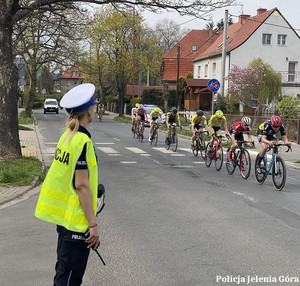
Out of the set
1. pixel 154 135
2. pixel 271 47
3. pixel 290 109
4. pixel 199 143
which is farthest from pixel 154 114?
pixel 271 47

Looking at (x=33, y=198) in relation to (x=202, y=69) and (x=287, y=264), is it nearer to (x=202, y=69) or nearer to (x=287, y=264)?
(x=287, y=264)

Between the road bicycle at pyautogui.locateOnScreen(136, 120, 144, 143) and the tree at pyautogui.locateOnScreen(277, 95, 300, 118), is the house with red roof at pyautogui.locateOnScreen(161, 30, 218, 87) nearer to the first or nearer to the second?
the tree at pyautogui.locateOnScreen(277, 95, 300, 118)

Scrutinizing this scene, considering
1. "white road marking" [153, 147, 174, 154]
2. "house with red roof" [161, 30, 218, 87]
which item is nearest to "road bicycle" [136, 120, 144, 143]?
"white road marking" [153, 147, 174, 154]

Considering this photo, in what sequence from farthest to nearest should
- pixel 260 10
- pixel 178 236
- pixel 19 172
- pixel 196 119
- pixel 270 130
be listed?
pixel 260 10 → pixel 196 119 → pixel 19 172 → pixel 270 130 → pixel 178 236

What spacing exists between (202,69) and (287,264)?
48454 mm

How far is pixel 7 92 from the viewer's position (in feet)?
40.4

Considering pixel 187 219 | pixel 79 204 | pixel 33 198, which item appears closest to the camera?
pixel 79 204

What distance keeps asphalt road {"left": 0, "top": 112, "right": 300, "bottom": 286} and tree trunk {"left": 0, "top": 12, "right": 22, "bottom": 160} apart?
2.90 metres

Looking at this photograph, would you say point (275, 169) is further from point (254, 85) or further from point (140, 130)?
point (254, 85)

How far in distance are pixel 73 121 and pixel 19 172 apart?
24.8 feet

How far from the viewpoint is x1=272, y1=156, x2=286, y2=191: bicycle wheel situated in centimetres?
990

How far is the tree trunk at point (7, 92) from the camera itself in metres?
12.2

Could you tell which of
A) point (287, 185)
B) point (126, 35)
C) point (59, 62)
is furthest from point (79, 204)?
point (126, 35)

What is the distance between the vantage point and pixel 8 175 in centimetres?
1012
